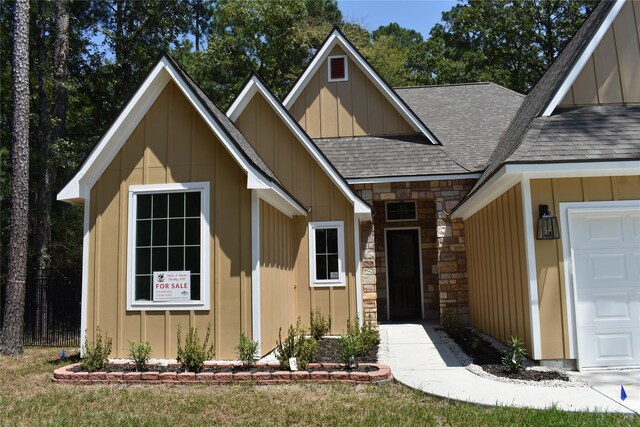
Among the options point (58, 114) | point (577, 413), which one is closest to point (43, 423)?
point (577, 413)

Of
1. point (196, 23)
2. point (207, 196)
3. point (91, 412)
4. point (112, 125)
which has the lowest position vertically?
point (91, 412)

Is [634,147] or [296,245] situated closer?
[634,147]

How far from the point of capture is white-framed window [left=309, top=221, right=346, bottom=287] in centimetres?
1070

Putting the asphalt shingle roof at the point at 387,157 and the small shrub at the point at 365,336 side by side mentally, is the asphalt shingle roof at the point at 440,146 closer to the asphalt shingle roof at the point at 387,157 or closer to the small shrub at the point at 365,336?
the asphalt shingle roof at the point at 387,157

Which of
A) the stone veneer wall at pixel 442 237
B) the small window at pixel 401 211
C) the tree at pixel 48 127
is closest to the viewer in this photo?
the stone veneer wall at pixel 442 237

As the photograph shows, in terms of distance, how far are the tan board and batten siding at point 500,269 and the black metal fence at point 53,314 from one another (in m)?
8.74

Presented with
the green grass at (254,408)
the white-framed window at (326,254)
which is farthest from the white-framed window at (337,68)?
the green grass at (254,408)

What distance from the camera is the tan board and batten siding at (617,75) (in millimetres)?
7945

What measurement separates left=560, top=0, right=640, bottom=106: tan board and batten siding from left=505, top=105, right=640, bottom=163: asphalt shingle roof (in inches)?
6.1

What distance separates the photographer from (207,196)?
309 inches

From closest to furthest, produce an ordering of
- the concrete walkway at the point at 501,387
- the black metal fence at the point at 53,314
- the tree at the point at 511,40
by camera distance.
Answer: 1. the concrete walkway at the point at 501,387
2. the black metal fence at the point at 53,314
3. the tree at the point at 511,40

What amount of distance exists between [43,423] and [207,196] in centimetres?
382

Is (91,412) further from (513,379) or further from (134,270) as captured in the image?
(513,379)

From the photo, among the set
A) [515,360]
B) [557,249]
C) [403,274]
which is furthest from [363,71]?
A: [515,360]
